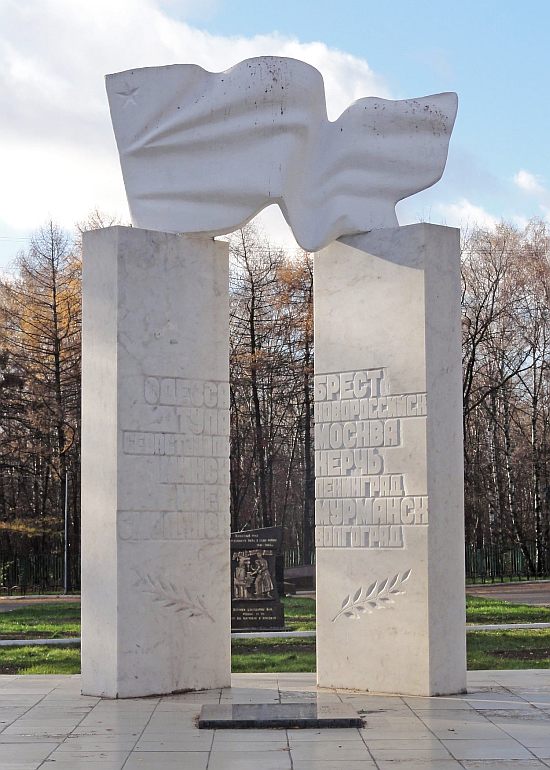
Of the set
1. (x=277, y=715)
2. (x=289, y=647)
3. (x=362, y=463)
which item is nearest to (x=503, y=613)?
(x=289, y=647)

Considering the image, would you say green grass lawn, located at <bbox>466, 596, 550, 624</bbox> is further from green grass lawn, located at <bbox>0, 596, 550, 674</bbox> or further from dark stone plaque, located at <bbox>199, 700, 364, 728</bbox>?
dark stone plaque, located at <bbox>199, 700, 364, 728</bbox>

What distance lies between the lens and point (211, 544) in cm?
895

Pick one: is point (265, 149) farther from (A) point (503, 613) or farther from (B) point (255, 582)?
(A) point (503, 613)

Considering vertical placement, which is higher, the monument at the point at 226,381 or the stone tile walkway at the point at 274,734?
the monument at the point at 226,381

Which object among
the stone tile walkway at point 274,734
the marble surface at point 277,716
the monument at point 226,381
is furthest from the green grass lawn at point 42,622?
the marble surface at point 277,716

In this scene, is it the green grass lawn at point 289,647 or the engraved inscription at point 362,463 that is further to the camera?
the green grass lawn at point 289,647

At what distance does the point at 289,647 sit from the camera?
12602 mm

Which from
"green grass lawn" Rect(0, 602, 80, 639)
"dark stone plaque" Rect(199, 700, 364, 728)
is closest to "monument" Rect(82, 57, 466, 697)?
"dark stone plaque" Rect(199, 700, 364, 728)

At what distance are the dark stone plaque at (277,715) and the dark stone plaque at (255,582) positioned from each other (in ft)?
20.4

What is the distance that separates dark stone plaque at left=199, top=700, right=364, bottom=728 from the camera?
23.2 feet

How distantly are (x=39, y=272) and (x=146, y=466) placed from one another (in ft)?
62.9

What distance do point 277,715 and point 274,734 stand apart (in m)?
0.41

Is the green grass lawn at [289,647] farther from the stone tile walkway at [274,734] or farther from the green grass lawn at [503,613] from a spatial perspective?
the stone tile walkway at [274,734]

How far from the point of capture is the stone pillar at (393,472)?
8438 millimetres
